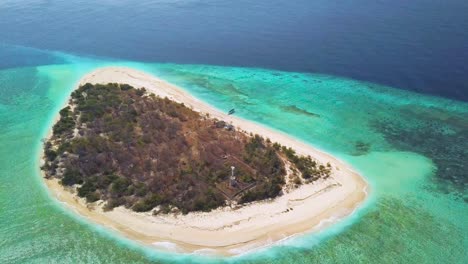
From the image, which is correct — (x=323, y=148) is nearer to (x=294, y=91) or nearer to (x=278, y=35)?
(x=294, y=91)

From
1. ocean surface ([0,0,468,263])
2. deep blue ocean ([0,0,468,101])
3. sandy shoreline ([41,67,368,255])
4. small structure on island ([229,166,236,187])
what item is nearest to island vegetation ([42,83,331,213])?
small structure on island ([229,166,236,187])

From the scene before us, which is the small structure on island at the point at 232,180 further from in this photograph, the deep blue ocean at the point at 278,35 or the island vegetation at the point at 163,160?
the deep blue ocean at the point at 278,35

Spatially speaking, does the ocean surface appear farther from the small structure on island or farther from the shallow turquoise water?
the small structure on island

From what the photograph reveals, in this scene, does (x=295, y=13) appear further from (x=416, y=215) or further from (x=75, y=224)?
(x=75, y=224)

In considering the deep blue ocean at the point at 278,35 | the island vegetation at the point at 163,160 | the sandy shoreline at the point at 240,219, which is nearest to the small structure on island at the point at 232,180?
the island vegetation at the point at 163,160

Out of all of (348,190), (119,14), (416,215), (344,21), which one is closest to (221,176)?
(348,190)

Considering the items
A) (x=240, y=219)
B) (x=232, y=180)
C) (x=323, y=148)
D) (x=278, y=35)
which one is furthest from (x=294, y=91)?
(x=240, y=219)
